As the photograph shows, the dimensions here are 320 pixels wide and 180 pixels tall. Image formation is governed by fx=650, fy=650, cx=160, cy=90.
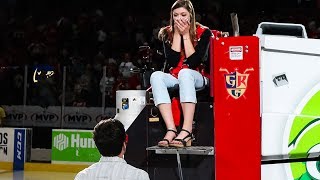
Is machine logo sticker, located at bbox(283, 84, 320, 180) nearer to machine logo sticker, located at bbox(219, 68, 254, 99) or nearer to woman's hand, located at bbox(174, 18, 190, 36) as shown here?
machine logo sticker, located at bbox(219, 68, 254, 99)

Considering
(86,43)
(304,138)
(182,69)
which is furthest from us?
(86,43)

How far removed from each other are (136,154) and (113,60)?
9.62m

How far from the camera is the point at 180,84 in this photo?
4.47m

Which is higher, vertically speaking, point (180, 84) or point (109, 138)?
point (180, 84)

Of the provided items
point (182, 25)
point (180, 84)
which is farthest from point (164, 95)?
point (182, 25)

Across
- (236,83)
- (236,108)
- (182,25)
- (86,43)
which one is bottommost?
(236,108)

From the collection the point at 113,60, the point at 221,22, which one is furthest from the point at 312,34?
the point at 113,60

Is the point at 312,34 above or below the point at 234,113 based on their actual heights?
above

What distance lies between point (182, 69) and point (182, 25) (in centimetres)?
37

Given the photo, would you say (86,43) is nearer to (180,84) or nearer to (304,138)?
(180,84)

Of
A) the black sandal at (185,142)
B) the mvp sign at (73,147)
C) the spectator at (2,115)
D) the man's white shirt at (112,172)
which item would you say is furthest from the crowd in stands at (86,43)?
the man's white shirt at (112,172)

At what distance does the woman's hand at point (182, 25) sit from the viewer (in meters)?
4.71

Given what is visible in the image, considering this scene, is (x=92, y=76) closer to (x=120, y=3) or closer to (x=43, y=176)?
(x=43, y=176)

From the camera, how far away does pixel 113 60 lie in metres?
14.1
